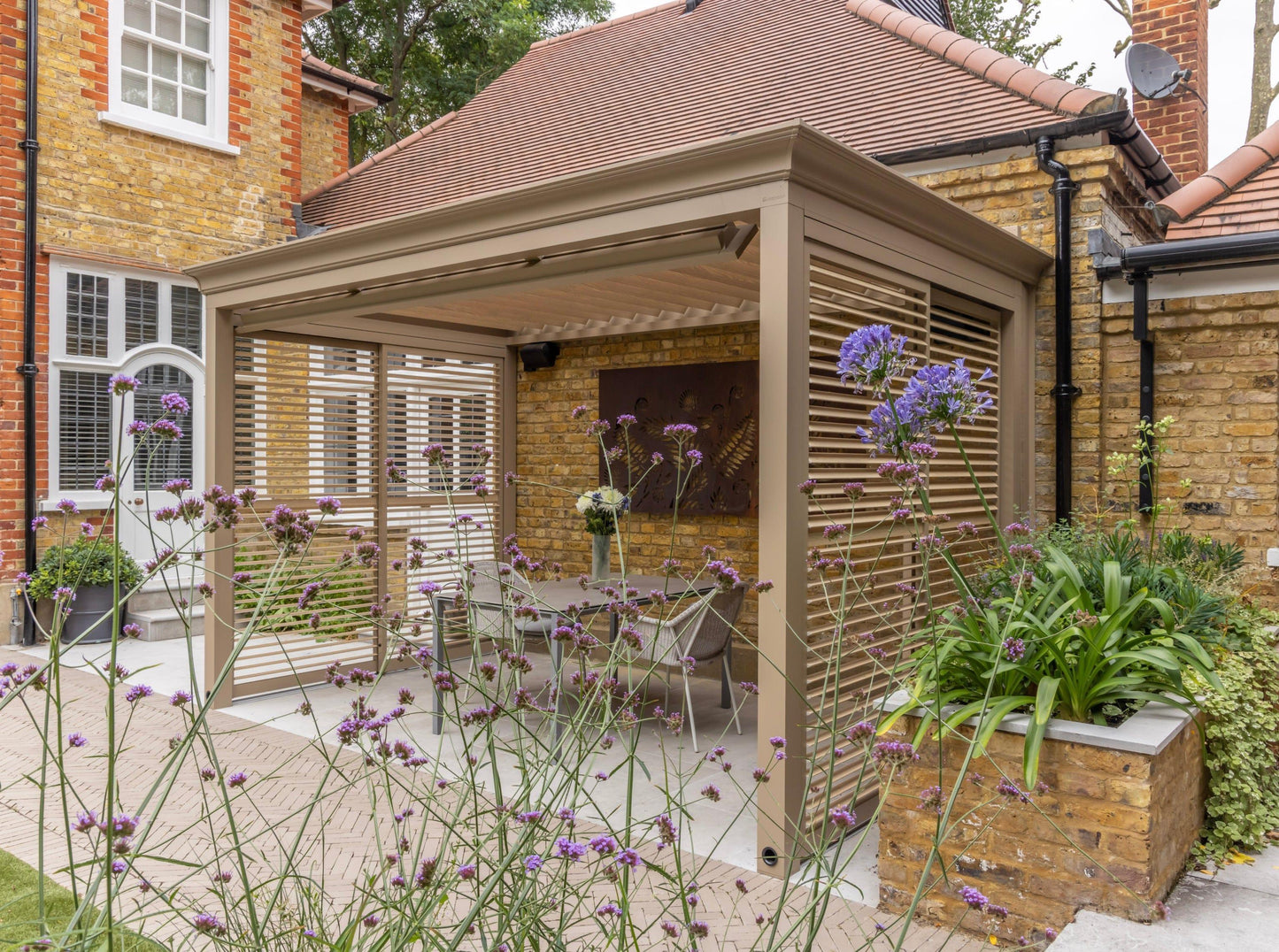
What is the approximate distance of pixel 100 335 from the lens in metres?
8.94

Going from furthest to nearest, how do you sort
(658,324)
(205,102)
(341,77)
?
(341,77), (205,102), (658,324)

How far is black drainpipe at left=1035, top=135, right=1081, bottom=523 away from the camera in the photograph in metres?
5.83

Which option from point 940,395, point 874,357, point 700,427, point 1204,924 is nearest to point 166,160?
point 700,427

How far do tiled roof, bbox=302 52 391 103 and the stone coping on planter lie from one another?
36.0ft

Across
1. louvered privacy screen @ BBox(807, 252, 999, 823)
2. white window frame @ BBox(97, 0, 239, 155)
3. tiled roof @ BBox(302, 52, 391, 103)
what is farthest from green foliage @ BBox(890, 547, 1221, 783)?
tiled roof @ BBox(302, 52, 391, 103)

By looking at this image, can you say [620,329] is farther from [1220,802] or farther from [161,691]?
[1220,802]

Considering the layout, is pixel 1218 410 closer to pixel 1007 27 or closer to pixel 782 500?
pixel 782 500

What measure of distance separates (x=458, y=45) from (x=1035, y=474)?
16.0 m

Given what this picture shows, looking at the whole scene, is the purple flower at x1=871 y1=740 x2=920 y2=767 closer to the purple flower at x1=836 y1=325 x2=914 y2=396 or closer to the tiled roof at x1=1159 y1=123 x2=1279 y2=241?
the purple flower at x1=836 y1=325 x2=914 y2=396

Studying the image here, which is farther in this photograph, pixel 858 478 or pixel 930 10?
pixel 930 10

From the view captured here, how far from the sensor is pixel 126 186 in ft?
29.6

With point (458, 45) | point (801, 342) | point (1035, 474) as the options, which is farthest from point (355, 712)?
point (458, 45)

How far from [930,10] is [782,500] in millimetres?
9783

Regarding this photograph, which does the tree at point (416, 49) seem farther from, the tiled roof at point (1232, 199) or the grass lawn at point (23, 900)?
the grass lawn at point (23, 900)
